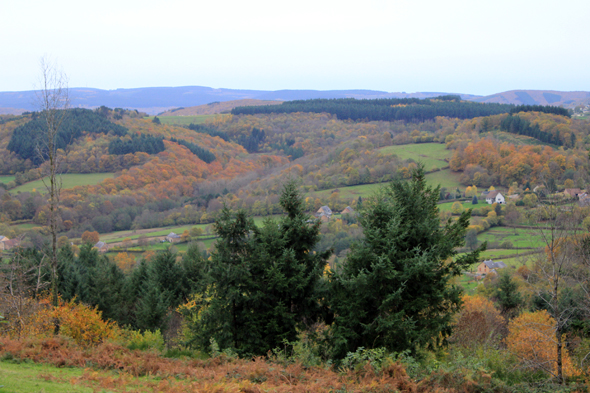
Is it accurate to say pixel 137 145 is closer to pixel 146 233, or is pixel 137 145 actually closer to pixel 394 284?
pixel 146 233

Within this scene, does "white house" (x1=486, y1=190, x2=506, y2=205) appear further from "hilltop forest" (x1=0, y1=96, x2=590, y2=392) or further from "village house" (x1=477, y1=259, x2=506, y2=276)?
"village house" (x1=477, y1=259, x2=506, y2=276)

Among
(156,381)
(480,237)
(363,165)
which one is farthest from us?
(363,165)

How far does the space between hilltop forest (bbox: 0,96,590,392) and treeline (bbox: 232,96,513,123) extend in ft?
163

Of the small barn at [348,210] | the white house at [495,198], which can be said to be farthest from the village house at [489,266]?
the small barn at [348,210]

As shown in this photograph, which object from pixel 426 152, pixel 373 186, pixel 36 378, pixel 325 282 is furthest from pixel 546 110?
pixel 36 378

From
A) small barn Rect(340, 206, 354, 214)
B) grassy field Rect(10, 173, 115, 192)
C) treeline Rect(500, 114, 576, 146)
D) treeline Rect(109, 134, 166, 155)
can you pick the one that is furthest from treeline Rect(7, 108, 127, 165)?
treeline Rect(500, 114, 576, 146)

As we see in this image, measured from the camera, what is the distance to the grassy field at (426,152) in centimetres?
8412

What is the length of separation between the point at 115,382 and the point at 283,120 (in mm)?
140503

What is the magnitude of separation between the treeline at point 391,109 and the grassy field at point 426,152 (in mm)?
36926

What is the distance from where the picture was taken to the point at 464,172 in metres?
76.4

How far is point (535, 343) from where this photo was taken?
1430 cm

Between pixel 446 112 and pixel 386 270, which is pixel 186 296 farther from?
pixel 446 112

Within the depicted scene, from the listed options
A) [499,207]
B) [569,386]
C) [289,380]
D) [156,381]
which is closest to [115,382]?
[156,381]

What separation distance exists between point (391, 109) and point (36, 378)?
143239 mm
